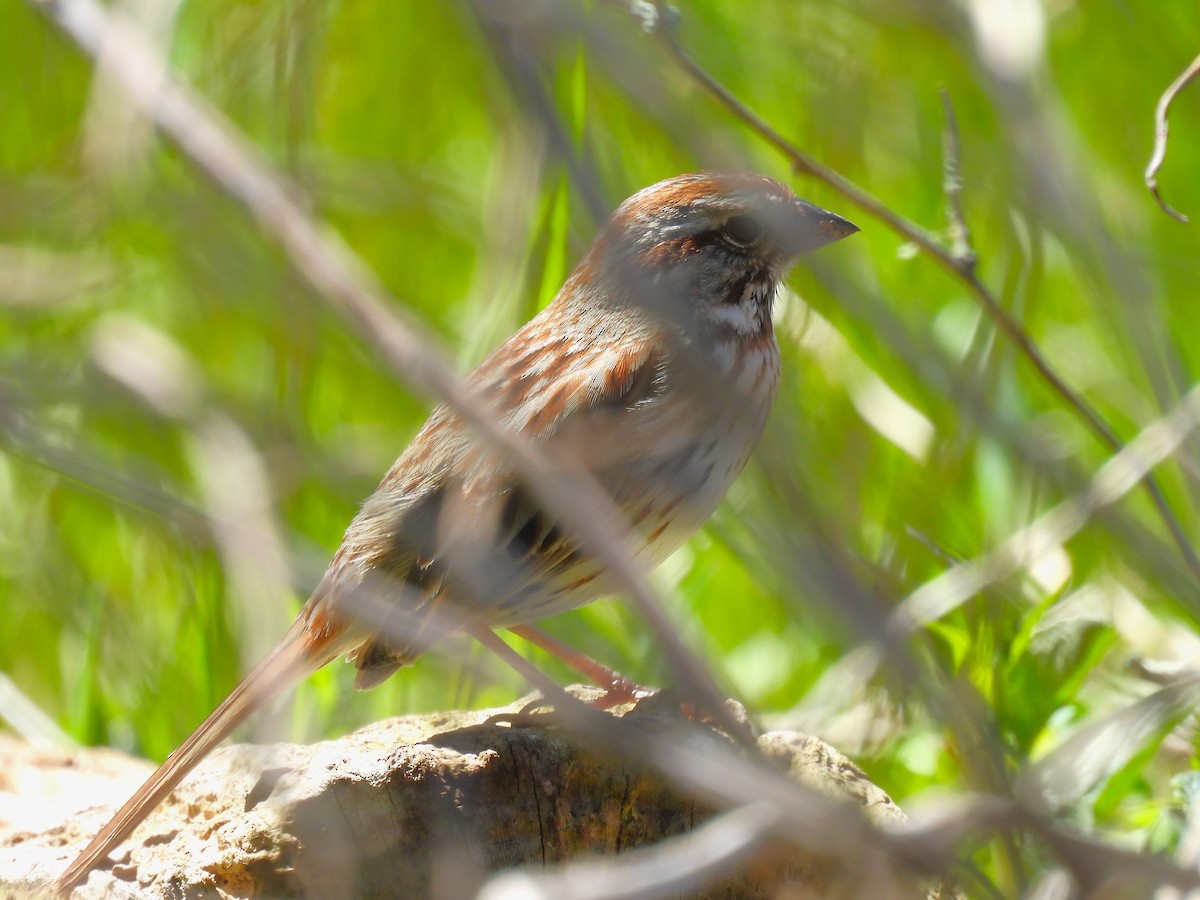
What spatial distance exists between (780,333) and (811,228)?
0.33 meters

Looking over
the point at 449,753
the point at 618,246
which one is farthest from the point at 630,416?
the point at 618,246

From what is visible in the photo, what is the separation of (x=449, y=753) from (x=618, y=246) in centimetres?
113

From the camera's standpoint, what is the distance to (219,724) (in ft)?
7.68

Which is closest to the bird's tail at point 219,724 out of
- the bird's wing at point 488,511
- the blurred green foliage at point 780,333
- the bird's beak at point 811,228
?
the bird's wing at point 488,511

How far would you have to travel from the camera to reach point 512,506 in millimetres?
2574

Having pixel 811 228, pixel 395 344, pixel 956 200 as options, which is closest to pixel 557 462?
pixel 811 228

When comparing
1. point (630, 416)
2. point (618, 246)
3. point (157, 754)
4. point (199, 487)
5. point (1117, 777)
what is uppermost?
point (199, 487)

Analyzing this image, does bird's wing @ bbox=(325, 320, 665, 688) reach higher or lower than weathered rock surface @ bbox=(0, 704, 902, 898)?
higher

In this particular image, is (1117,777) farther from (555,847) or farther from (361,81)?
(361,81)

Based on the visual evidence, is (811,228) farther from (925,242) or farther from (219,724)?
(219,724)

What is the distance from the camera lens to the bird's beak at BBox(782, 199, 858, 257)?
8.22 ft

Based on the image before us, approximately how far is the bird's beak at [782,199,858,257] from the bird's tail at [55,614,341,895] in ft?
3.82

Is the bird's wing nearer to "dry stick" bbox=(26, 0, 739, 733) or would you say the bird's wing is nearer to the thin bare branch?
the thin bare branch

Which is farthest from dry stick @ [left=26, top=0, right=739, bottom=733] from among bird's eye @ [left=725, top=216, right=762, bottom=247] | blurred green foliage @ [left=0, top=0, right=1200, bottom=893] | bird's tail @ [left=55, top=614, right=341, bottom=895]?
bird's eye @ [left=725, top=216, right=762, bottom=247]
